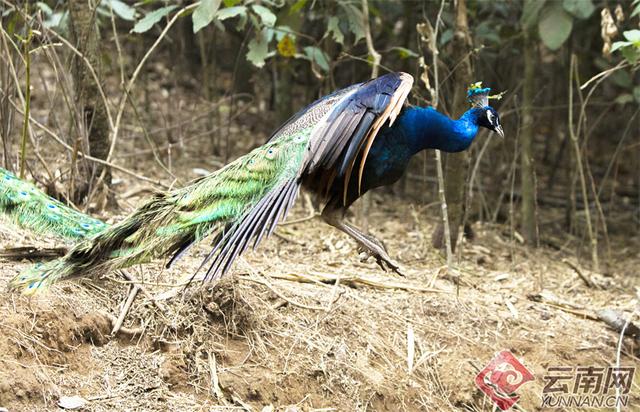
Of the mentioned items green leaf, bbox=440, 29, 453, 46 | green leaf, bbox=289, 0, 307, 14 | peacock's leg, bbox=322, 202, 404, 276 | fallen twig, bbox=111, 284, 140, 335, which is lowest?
fallen twig, bbox=111, 284, 140, 335

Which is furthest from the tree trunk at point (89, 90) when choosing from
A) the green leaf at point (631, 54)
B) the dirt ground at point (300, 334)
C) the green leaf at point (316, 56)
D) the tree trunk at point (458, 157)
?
the green leaf at point (631, 54)

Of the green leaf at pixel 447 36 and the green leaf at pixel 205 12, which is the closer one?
the green leaf at pixel 205 12

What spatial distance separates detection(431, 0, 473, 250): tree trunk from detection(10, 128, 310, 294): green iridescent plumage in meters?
1.99

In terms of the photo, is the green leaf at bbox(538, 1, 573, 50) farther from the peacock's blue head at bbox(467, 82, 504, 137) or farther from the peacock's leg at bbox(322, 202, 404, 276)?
the peacock's leg at bbox(322, 202, 404, 276)

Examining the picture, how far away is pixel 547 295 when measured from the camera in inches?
231

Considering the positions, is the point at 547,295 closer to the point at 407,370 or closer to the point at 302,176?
the point at 407,370

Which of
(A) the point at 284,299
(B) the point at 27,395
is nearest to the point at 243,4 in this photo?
(A) the point at 284,299

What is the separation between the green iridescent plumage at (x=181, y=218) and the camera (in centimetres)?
391

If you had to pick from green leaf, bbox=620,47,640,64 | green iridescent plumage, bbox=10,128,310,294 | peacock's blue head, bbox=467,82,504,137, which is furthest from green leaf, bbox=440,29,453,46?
green iridescent plumage, bbox=10,128,310,294

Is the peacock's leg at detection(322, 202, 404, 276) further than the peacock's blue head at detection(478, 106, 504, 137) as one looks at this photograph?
No

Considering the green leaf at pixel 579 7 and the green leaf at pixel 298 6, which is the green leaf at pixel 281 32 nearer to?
the green leaf at pixel 298 6

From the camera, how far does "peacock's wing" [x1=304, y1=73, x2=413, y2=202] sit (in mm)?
4102

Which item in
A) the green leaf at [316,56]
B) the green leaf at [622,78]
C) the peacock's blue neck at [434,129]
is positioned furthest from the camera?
the green leaf at [622,78]

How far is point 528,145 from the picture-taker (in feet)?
23.3
